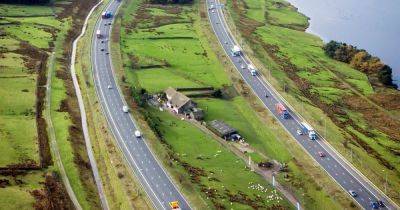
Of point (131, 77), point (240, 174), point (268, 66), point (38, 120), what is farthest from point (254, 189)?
point (268, 66)

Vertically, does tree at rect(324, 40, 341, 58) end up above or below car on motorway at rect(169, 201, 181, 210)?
above

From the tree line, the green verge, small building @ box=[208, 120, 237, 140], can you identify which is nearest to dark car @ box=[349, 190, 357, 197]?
small building @ box=[208, 120, 237, 140]

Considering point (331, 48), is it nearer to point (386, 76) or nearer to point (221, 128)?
point (386, 76)

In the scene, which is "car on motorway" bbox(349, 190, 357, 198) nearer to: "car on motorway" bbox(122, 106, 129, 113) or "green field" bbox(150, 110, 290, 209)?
"green field" bbox(150, 110, 290, 209)

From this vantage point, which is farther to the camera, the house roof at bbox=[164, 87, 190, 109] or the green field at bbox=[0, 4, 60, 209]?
the house roof at bbox=[164, 87, 190, 109]

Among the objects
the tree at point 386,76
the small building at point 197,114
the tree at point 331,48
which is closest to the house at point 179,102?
the small building at point 197,114

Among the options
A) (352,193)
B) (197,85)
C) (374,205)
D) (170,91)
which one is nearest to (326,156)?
(352,193)

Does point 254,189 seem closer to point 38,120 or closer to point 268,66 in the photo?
point 38,120
